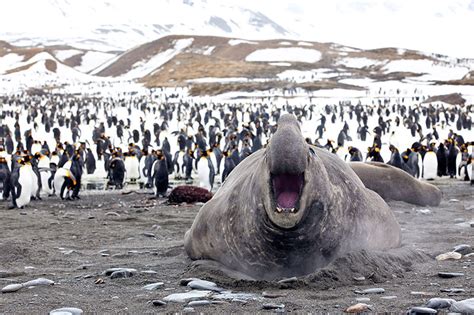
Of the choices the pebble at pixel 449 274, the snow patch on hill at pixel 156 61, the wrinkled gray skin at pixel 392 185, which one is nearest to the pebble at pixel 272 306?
the pebble at pixel 449 274

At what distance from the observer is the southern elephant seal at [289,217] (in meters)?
4.09

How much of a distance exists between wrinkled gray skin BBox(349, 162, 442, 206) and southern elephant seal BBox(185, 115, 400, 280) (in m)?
4.40

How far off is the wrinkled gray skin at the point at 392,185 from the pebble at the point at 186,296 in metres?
5.85

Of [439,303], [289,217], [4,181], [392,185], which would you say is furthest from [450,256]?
[4,181]

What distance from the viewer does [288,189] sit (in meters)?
4.15

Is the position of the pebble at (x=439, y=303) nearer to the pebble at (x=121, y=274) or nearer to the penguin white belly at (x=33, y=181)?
the pebble at (x=121, y=274)

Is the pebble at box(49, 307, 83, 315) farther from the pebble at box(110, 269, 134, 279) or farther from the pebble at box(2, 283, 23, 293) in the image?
the pebble at box(110, 269, 134, 279)

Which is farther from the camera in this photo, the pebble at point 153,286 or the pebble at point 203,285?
the pebble at point 153,286

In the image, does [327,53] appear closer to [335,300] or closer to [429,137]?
[429,137]

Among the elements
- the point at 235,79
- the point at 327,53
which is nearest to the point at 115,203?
the point at 235,79

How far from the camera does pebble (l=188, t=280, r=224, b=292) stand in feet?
15.3

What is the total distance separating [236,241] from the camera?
4.88m

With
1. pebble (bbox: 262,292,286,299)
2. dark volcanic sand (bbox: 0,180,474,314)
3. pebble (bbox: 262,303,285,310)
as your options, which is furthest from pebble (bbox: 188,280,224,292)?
pebble (bbox: 262,303,285,310)

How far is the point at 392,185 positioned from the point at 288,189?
20.5ft
